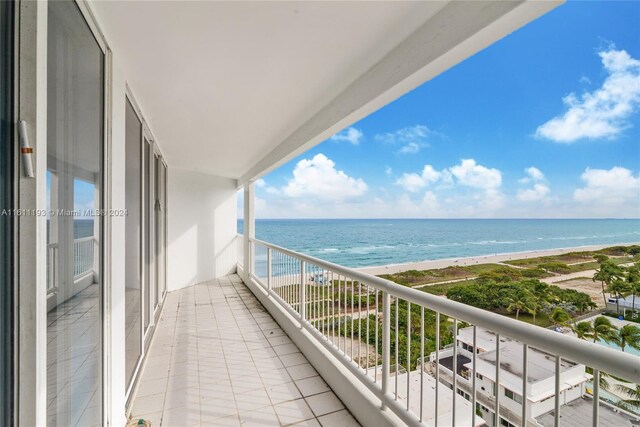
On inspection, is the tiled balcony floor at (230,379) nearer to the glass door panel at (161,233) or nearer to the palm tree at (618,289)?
the glass door panel at (161,233)

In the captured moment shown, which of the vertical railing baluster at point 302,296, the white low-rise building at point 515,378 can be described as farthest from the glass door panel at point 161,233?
the white low-rise building at point 515,378

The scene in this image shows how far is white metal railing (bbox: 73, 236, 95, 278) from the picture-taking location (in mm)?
1252

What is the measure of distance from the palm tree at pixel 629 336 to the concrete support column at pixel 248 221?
5.16 meters

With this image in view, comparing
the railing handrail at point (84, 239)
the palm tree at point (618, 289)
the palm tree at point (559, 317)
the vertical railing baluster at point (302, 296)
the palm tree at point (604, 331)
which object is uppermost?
the railing handrail at point (84, 239)

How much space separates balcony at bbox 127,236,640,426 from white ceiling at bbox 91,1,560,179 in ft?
4.66

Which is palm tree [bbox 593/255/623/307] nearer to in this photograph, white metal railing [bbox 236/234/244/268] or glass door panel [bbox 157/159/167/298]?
glass door panel [bbox 157/159/167/298]

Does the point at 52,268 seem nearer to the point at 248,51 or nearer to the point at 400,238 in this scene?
the point at 248,51

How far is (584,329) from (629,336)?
192mm

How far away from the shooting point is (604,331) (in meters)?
1.27

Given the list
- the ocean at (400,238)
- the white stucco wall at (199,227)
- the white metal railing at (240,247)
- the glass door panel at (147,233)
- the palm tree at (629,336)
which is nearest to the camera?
the palm tree at (629,336)

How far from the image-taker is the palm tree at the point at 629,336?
1136 mm

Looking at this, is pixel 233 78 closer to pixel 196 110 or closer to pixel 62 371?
pixel 196 110

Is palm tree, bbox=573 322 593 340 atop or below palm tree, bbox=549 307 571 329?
atop

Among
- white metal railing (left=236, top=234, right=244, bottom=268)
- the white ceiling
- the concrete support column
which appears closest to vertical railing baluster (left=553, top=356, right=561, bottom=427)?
the white ceiling
